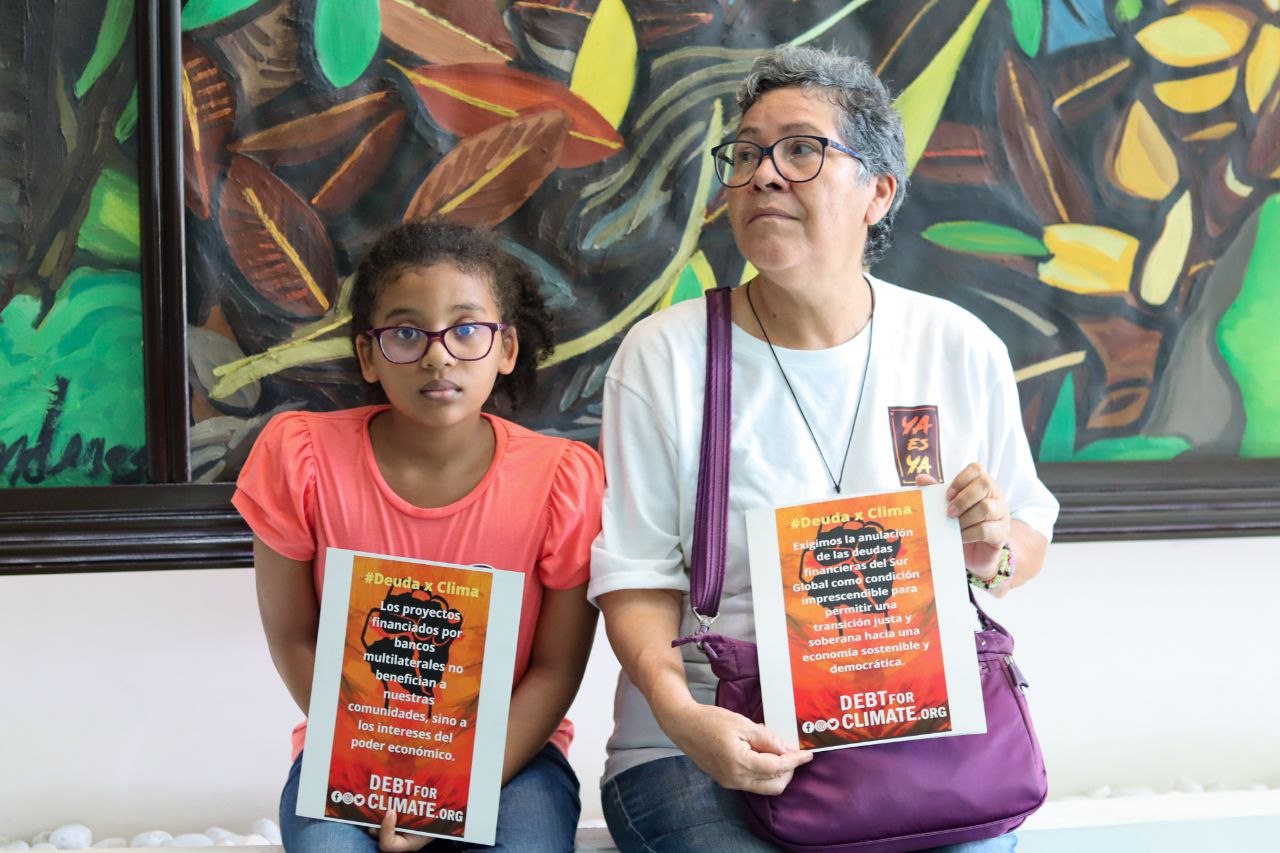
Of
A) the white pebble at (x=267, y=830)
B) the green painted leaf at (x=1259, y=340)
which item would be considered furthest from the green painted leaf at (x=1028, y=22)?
the white pebble at (x=267, y=830)

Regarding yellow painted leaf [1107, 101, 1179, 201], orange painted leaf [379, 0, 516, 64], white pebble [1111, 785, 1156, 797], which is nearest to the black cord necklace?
orange painted leaf [379, 0, 516, 64]

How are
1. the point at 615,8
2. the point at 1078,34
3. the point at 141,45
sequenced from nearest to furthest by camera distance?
the point at 141,45 → the point at 615,8 → the point at 1078,34

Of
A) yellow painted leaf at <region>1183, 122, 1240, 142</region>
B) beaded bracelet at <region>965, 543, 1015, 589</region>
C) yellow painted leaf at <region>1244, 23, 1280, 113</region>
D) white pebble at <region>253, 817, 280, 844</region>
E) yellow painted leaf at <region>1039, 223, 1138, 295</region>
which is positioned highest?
yellow painted leaf at <region>1244, 23, 1280, 113</region>

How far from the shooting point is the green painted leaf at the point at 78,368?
1.89 m

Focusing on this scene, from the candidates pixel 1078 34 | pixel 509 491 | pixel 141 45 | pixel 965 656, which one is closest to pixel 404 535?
pixel 509 491

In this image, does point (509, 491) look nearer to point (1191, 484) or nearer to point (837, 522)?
point (837, 522)

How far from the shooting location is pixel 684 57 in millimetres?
2021

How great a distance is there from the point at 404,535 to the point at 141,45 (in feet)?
3.14

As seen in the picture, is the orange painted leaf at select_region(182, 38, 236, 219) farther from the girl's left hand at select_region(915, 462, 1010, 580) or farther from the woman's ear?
the girl's left hand at select_region(915, 462, 1010, 580)

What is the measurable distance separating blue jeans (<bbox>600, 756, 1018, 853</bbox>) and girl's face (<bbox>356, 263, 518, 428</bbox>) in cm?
Answer: 54

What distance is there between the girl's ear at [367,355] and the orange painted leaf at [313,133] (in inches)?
19.7

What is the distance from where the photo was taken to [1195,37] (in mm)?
2170

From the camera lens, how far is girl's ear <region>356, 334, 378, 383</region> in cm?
156

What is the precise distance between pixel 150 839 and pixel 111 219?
1061 mm
